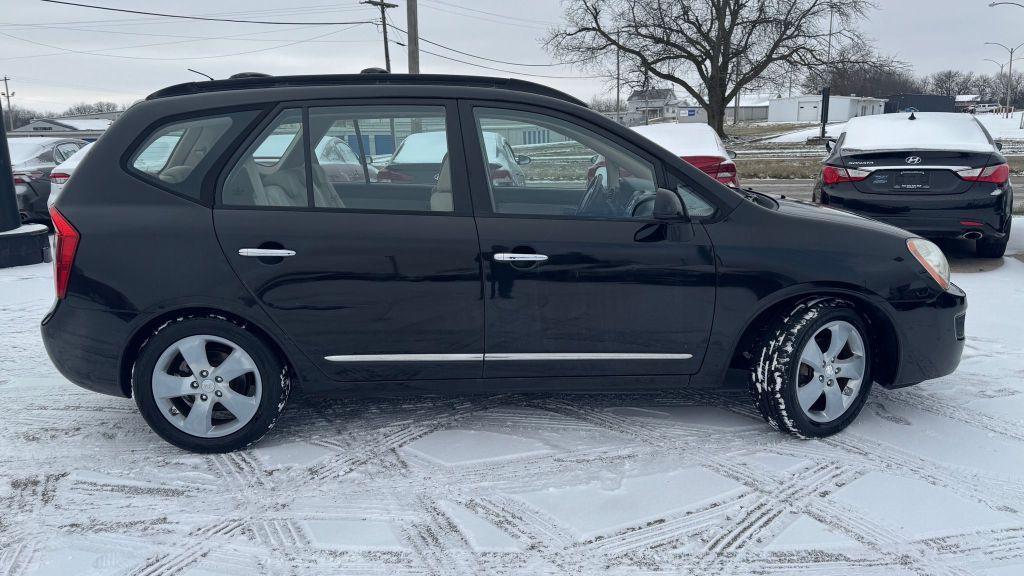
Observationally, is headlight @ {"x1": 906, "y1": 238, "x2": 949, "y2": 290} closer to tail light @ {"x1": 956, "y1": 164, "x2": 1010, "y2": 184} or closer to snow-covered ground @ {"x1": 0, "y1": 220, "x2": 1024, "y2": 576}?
snow-covered ground @ {"x1": 0, "y1": 220, "x2": 1024, "y2": 576}

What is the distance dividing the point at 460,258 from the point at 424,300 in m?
0.26

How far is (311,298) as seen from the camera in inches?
136

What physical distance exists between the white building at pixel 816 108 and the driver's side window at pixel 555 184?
81.0 m

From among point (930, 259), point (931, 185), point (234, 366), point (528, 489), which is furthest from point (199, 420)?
point (931, 185)

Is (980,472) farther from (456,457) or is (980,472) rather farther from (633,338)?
(456,457)

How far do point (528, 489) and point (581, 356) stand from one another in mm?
683

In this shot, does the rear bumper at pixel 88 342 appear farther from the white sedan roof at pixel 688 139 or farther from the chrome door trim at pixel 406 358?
the white sedan roof at pixel 688 139

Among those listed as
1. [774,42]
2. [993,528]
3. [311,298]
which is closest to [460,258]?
[311,298]

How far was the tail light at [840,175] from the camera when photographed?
7.19 metres

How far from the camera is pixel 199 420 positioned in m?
3.57

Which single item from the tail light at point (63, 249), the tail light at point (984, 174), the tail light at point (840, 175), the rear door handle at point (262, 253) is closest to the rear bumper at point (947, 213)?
the tail light at point (984, 174)

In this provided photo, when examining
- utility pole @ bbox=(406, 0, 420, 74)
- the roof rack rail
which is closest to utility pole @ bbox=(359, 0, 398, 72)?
utility pole @ bbox=(406, 0, 420, 74)

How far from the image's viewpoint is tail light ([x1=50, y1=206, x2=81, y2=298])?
11.2ft

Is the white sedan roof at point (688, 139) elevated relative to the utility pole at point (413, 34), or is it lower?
lower
